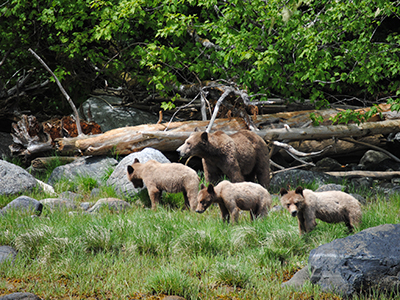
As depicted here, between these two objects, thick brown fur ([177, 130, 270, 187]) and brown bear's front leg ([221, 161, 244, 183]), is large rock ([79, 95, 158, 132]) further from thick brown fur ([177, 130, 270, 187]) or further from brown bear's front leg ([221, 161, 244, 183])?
brown bear's front leg ([221, 161, 244, 183])

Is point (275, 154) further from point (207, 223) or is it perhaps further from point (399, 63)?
point (207, 223)

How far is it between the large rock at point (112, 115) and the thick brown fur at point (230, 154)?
4.67m

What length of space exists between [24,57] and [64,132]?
13.9ft

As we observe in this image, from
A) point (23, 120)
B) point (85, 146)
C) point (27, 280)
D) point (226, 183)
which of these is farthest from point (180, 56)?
point (27, 280)

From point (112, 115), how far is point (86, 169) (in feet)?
11.1

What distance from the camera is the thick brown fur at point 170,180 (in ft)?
21.0

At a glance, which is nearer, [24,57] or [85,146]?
[85,146]

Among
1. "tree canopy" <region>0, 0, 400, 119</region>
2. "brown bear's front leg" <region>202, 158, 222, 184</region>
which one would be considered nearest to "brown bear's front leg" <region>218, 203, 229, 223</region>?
"brown bear's front leg" <region>202, 158, 222, 184</region>

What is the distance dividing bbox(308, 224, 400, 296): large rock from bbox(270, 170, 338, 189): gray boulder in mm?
4738

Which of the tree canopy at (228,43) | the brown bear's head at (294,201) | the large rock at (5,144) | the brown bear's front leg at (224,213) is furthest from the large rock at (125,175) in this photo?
the large rock at (5,144)

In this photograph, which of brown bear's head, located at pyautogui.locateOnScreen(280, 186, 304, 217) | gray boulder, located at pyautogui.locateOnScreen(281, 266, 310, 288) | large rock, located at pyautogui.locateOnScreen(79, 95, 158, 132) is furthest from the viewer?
large rock, located at pyautogui.locateOnScreen(79, 95, 158, 132)

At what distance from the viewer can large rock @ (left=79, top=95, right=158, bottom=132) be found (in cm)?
1181

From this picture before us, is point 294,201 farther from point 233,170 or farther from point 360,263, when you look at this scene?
point 233,170

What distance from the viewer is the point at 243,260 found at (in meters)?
4.57
